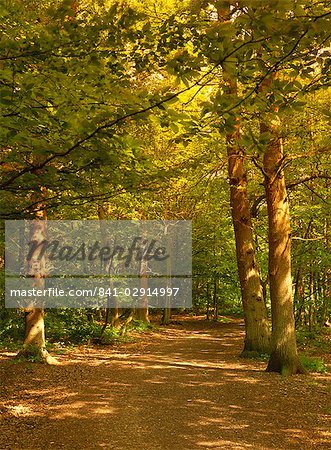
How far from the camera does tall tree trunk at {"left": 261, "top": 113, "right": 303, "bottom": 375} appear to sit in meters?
9.84

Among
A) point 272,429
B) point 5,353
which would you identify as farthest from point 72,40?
point 5,353

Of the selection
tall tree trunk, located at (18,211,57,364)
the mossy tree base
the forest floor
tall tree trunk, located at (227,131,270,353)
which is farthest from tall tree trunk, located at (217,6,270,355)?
tall tree trunk, located at (18,211,57,364)

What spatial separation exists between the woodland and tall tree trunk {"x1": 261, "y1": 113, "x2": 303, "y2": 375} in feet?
0.10

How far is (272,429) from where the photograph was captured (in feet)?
19.9

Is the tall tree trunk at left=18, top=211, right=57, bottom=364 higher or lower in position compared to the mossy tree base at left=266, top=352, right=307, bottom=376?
higher

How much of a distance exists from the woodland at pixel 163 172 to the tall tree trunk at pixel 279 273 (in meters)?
0.03

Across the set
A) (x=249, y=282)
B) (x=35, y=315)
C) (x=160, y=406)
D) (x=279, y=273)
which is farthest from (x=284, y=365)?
(x=35, y=315)

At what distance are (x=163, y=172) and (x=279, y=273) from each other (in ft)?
20.6

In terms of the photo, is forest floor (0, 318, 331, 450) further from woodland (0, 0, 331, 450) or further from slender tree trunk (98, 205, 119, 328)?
slender tree trunk (98, 205, 119, 328)

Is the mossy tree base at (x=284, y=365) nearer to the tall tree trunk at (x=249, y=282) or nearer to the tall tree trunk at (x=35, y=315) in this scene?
the tall tree trunk at (x=249, y=282)

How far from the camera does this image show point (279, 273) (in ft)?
33.0

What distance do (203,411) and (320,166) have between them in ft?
22.7

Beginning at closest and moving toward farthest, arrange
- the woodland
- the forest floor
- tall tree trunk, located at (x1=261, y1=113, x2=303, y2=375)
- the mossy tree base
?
1. the woodland
2. the forest floor
3. the mossy tree base
4. tall tree trunk, located at (x1=261, y1=113, x2=303, y2=375)

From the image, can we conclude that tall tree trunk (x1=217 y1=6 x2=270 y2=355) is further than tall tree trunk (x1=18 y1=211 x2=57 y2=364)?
Yes
